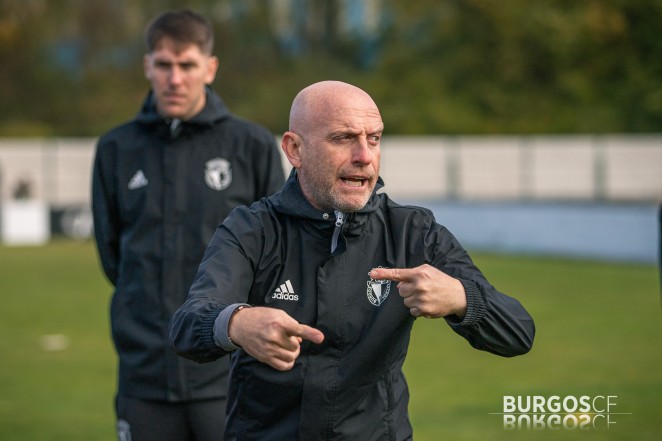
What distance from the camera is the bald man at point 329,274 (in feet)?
14.4

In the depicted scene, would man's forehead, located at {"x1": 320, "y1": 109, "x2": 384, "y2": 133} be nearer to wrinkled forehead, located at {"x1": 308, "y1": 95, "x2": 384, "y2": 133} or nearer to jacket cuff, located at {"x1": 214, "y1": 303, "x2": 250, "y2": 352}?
wrinkled forehead, located at {"x1": 308, "y1": 95, "x2": 384, "y2": 133}

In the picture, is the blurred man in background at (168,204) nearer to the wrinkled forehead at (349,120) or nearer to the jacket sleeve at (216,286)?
the jacket sleeve at (216,286)

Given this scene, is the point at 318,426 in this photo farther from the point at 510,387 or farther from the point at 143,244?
the point at 510,387

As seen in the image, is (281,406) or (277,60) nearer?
(281,406)

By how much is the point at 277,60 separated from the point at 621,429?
155 ft

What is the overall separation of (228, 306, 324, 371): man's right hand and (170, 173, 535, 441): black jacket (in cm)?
41

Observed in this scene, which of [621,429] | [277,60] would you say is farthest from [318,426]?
[277,60]

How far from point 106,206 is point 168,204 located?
0.38m

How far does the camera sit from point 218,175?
6.37 metres

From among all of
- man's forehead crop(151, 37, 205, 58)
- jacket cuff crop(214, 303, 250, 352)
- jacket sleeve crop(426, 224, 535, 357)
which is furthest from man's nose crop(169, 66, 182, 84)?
jacket cuff crop(214, 303, 250, 352)

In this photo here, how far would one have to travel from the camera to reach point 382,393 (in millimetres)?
4480

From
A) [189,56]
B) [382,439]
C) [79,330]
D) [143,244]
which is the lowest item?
[79,330]

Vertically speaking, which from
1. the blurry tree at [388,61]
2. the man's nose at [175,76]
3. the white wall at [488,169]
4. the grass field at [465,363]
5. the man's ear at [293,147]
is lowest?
the grass field at [465,363]

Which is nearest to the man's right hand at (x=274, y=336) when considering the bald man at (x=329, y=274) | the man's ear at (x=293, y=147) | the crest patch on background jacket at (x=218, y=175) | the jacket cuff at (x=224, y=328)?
the jacket cuff at (x=224, y=328)
